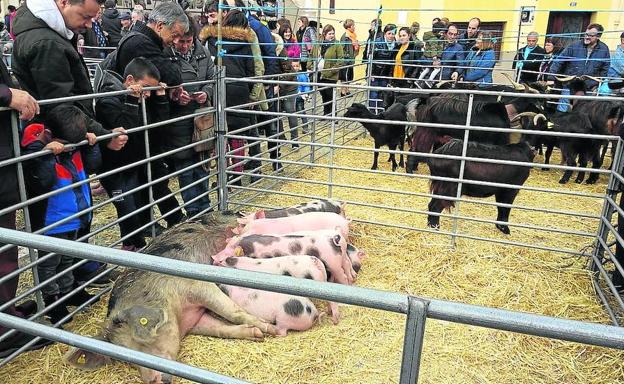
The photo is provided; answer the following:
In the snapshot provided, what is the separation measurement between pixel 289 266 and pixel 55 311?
1613 mm

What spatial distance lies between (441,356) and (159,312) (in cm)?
177

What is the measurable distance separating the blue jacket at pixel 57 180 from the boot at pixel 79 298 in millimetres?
490

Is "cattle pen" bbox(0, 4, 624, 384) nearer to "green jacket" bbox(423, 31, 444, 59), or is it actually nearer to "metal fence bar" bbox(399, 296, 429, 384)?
"metal fence bar" bbox(399, 296, 429, 384)

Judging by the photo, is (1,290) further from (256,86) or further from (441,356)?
(256,86)

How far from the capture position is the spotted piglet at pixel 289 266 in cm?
334

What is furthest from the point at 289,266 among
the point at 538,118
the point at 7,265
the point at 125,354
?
the point at 538,118

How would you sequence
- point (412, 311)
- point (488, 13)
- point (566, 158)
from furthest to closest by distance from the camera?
point (488, 13)
point (566, 158)
point (412, 311)

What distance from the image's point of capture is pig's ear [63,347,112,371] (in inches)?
109

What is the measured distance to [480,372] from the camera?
2.89m

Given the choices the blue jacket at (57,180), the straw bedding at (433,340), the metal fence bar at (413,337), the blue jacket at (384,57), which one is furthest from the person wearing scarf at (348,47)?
the metal fence bar at (413,337)

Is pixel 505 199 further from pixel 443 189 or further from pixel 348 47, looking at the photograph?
pixel 348 47

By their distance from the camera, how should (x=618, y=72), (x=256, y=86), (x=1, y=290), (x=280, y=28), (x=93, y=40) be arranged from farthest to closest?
(x=280, y=28), (x=93, y=40), (x=618, y=72), (x=256, y=86), (x=1, y=290)

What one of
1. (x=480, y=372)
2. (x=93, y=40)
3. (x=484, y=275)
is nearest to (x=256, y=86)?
(x=484, y=275)

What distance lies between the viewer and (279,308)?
3207mm
